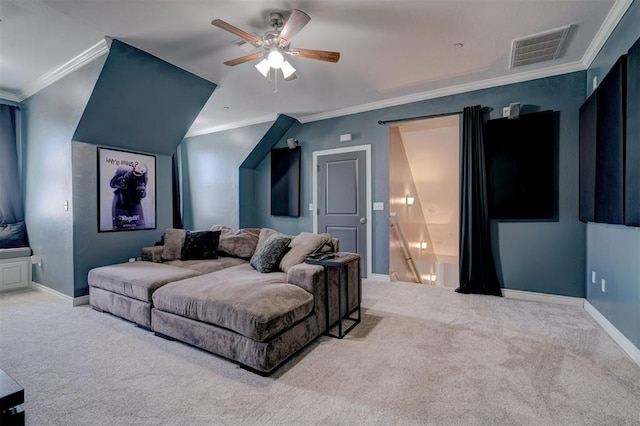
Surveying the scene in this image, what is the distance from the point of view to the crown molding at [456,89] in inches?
135

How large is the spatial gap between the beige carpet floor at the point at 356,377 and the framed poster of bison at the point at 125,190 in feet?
4.33

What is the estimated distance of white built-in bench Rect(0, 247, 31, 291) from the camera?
3.97 m

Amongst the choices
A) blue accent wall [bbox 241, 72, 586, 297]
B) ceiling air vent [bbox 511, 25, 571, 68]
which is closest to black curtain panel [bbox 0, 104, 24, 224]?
blue accent wall [bbox 241, 72, 586, 297]

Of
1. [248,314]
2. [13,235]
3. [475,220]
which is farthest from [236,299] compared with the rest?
[13,235]

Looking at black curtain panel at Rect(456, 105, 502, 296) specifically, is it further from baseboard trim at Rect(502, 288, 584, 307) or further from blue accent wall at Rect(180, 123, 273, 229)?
blue accent wall at Rect(180, 123, 273, 229)

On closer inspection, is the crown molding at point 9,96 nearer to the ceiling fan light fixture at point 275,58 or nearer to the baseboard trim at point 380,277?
the ceiling fan light fixture at point 275,58

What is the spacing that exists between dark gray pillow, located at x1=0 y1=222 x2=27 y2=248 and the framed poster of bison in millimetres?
1591

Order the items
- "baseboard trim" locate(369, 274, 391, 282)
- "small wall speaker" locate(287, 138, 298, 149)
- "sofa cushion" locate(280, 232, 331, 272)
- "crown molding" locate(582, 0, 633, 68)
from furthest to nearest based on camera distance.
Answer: "small wall speaker" locate(287, 138, 298, 149) → "baseboard trim" locate(369, 274, 391, 282) → "sofa cushion" locate(280, 232, 331, 272) → "crown molding" locate(582, 0, 633, 68)

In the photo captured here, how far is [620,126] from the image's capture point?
220 cm

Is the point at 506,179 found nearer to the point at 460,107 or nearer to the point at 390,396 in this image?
the point at 460,107

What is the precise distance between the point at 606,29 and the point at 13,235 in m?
7.27

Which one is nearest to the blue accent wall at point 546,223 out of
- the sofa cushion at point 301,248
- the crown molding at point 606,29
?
the crown molding at point 606,29

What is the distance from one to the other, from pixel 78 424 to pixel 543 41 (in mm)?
4677

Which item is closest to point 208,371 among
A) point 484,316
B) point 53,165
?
point 484,316
